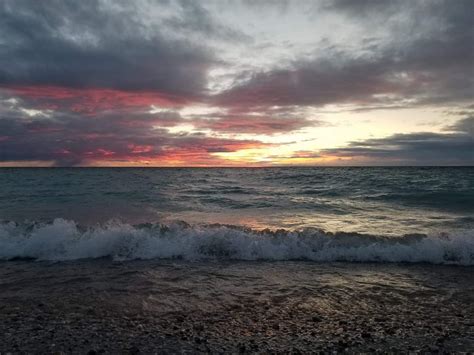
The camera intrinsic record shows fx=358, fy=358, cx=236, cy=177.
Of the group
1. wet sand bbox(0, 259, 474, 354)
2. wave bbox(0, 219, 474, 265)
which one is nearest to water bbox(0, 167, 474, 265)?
wave bbox(0, 219, 474, 265)

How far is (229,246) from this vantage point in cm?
1148

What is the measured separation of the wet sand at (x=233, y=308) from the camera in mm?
5098

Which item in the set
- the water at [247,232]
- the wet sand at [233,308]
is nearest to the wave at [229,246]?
the water at [247,232]

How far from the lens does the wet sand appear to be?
5.10 m

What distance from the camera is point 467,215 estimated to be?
770 inches

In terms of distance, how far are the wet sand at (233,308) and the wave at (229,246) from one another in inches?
41.7

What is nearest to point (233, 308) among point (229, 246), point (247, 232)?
point (229, 246)

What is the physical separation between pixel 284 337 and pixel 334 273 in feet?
13.6

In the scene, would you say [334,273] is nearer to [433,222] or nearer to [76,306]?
[76,306]

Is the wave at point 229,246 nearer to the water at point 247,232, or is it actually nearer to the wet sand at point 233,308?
the water at point 247,232

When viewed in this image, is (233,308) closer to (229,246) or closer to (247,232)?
(229,246)

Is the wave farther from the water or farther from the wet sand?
the wet sand

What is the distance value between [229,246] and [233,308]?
5.00 m

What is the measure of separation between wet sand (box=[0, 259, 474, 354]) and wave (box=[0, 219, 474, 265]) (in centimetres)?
106
